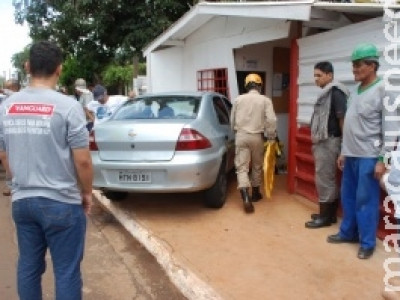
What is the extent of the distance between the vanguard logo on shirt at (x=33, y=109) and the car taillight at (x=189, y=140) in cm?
260

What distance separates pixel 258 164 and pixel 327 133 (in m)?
1.42

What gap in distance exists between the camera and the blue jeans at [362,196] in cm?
396

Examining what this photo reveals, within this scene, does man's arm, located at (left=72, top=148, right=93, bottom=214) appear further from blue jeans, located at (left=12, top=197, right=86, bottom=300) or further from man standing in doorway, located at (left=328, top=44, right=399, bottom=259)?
man standing in doorway, located at (left=328, top=44, right=399, bottom=259)

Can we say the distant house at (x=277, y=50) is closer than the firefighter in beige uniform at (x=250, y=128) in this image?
Yes

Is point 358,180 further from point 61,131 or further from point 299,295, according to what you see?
point 61,131

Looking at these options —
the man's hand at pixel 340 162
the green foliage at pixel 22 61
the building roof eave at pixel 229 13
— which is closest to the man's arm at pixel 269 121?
the building roof eave at pixel 229 13

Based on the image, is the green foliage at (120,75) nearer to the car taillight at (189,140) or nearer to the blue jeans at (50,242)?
the car taillight at (189,140)

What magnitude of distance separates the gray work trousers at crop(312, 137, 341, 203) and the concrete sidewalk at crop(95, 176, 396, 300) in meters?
0.41

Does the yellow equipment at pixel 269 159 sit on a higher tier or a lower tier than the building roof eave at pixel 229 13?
lower

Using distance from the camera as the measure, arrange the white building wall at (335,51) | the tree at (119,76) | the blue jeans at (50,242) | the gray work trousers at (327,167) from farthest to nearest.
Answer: the tree at (119,76)
the gray work trousers at (327,167)
the white building wall at (335,51)
the blue jeans at (50,242)

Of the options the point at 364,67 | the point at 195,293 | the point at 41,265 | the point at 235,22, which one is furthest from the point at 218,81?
the point at 41,265

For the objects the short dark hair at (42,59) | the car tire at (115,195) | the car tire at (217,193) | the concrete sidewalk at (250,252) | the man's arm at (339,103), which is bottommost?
the concrete sidewalk at (250,252)

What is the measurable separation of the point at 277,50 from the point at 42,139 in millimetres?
6718

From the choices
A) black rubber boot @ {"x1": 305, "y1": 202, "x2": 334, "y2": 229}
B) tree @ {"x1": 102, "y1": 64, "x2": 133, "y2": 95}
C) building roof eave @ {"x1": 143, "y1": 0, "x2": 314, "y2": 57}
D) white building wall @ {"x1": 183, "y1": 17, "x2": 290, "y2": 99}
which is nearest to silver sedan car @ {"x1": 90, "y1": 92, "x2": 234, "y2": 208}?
black rubber boot @ {"x1": 305, "y1": 202, "x2": 334, "y2": 229}
